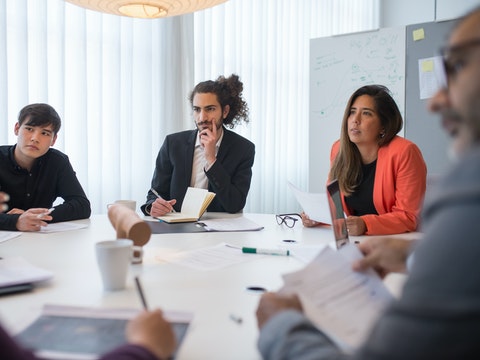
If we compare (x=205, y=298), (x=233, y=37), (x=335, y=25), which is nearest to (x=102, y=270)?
(x=205, y=298)

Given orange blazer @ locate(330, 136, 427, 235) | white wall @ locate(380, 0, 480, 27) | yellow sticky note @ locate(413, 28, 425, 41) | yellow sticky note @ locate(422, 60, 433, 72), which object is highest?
white wall @ locate(380, 0, 480, 27)

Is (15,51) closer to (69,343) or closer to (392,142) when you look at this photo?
(392,142)

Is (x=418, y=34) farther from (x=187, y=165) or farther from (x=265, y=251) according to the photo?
(x=265, y=251)

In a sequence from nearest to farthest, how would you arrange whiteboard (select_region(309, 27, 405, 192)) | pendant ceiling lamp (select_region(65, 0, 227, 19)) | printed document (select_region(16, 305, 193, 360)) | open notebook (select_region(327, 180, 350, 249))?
printed document (select_region(16, 305, 193, 360)), open notebook (select_region(327, 180, 350, 249)), pendant ceiling lamp (select_region(65, 0, 227, 19)), whiteboard (select_region(309, 27, 405, 192))

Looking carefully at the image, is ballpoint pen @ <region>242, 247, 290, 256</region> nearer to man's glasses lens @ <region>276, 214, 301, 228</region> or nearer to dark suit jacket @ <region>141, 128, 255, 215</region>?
man's glasses lens @ <region>276, 214, 301, 228</region>

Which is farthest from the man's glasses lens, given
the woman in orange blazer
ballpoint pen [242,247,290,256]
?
ballpoint pen [242,247,290,256]

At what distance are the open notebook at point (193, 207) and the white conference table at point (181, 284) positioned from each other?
27cm

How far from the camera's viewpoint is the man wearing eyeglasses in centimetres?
44

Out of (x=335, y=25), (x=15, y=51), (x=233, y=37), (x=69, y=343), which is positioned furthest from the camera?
(x=335, y=25)

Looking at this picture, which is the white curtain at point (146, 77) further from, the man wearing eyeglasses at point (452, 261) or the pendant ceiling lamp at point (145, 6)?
the man wearing eyeglasses at point (452, 261)

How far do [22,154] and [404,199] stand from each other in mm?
1680

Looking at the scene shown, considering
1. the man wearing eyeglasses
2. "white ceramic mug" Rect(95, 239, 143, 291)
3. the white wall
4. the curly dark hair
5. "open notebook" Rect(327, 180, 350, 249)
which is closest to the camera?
the man wearing eyeglasses

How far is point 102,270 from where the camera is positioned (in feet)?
3.45

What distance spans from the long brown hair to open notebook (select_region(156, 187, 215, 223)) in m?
0.62
